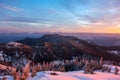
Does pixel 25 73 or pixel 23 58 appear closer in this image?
pixel 25 73

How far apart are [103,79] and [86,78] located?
214 centimetres

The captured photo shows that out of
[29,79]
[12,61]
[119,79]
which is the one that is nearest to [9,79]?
[29,79]

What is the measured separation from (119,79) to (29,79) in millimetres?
10813

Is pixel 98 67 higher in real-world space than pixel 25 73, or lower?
lower

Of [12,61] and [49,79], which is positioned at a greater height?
[49,79]

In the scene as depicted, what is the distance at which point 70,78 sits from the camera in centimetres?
2278

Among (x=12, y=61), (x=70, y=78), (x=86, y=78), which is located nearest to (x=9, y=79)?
(x=70, y=78)

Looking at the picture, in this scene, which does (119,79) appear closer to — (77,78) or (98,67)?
(77,78)

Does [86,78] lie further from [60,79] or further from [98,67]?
[98,67]

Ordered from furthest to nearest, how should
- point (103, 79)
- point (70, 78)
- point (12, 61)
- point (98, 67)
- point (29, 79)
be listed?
point (12, 61)
point (98, 67)
point (103, 79)
point (70, 78)
point (29, 79)

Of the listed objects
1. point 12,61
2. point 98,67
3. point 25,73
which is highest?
point 25,73

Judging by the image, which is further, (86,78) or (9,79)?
(86,78)

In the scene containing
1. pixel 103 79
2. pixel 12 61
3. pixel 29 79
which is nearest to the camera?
pixel 29 79

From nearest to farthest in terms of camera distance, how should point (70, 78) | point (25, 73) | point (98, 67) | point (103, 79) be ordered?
1. point (25, 73)
2. point (70, 78)
3. point (103, 79)
4. point (98, 67)
